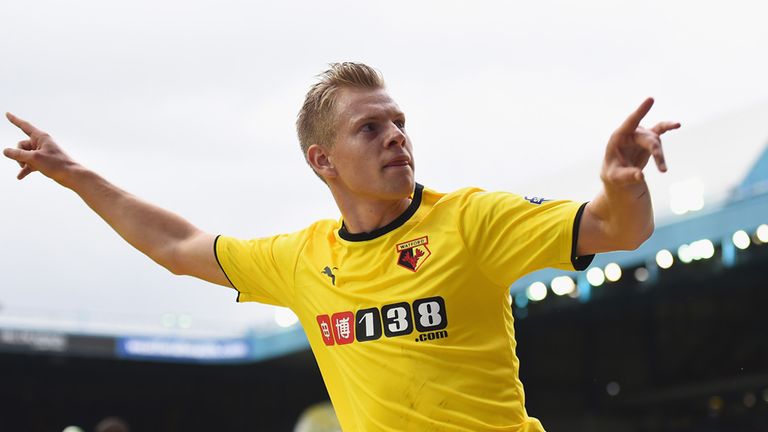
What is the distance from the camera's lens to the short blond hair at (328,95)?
368 centimetres

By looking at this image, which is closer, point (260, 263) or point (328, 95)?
point (328, 95)

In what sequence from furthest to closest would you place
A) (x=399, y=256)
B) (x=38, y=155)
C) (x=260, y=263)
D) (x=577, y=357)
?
(x=577, y=357), (x=38, y=155), (x=260, y=263), (x=399, y=256)

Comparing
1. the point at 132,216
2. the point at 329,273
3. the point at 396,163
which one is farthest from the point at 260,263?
the point at 396,163

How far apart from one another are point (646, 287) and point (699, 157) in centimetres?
322

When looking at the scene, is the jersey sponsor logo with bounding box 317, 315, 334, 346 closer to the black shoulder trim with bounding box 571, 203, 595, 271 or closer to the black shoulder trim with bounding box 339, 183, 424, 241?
the black shoulder trim with bounding box 339, 183, 424, 241

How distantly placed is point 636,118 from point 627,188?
0.68ft

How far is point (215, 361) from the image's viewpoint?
24281mm

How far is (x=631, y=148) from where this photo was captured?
9.17 feet

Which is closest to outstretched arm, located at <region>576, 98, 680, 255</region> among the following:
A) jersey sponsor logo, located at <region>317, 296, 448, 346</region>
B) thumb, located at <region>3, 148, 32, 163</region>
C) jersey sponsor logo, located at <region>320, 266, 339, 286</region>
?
jersey sponsor logo, located at <region>317, 296, 448, 346</region>

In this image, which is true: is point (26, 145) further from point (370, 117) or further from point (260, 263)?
point (370, 117)

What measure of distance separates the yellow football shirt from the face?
Answer: 0.50 ft

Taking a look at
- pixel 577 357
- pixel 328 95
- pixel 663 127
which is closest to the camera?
pixel 663 127

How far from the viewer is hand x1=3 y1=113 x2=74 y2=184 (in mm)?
4031

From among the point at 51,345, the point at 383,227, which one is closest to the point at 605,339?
the point at 51,345
